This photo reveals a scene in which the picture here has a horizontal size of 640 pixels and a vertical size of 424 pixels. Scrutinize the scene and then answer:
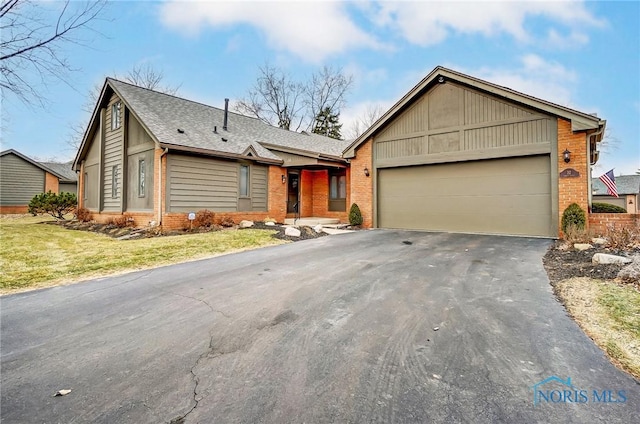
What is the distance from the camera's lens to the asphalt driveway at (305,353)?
6.24 feet

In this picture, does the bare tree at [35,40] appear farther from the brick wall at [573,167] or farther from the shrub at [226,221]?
the brick wall at [573,167]

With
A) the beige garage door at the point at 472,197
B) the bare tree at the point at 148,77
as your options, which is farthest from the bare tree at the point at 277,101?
the beige garage door at the point at 472,197

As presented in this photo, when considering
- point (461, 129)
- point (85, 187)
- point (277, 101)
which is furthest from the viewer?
point (277, 101)

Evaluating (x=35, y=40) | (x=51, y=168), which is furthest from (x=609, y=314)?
(x=51, y=168)

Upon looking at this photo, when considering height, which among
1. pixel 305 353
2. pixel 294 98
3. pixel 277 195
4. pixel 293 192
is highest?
pixel 294 98

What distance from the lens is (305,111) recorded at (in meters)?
33.9

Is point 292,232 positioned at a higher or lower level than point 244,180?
lower

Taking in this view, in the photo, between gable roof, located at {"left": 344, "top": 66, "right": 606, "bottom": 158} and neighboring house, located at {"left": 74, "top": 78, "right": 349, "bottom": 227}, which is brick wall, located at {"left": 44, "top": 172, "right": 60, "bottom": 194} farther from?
gable roof, located at {"left": 344, "top": 66, "right": 606, "bottom": 158}

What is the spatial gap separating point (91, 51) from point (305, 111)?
2679 centimetres

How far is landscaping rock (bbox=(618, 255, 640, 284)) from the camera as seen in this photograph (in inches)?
164

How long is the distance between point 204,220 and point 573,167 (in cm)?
1199

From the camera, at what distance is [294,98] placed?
33.6 metres

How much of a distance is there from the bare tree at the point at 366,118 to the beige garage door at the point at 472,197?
2313 centimetres

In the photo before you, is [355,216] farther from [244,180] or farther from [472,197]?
[244,180]
